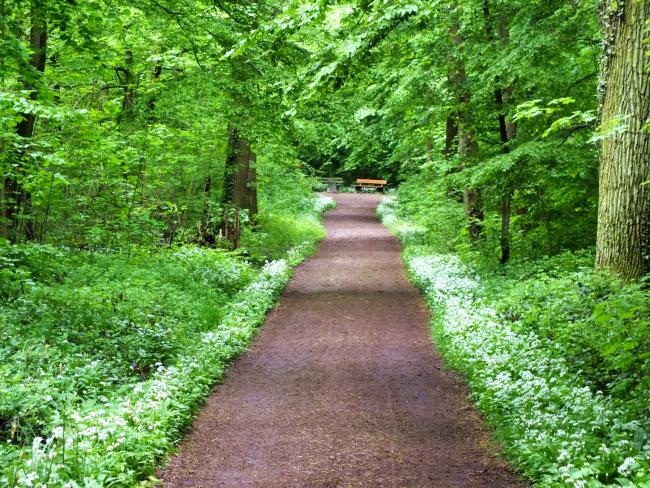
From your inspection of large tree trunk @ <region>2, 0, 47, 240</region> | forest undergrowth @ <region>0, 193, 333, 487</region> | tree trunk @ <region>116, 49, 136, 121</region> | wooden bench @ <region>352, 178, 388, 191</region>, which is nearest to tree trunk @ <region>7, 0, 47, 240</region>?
large tree trunk @ <region>2, 0, 47, 240</region>

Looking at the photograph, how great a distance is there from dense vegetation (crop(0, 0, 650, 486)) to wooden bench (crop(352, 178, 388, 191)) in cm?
3271

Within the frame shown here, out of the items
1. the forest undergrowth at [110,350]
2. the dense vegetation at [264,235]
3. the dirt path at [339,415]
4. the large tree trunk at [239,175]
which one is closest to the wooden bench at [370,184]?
the large tree trunk at [239,175]

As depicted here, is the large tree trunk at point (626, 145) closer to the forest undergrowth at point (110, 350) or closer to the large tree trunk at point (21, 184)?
the forest undergrowth at point (110, 350)

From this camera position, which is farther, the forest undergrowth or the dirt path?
the dirt path

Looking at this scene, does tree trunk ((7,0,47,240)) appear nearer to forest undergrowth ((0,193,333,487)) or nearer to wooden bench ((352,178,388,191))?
forest undergrowth ((0,193,333,487))

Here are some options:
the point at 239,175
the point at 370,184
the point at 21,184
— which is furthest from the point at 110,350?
the point at 370,184

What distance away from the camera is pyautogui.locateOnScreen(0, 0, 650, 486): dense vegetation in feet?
19.1

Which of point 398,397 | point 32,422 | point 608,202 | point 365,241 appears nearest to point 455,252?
point 365,241

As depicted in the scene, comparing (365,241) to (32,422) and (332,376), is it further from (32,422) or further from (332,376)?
(32,422)

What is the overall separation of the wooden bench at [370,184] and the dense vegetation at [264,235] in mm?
32708

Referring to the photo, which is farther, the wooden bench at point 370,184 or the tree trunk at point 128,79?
the wooden bench at point 370,184

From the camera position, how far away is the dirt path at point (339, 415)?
5484mm

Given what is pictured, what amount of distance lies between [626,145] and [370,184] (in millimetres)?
45204

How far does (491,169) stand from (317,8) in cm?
498
